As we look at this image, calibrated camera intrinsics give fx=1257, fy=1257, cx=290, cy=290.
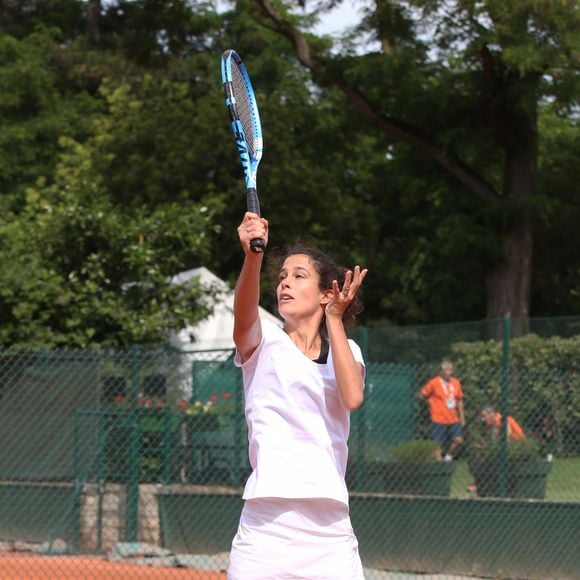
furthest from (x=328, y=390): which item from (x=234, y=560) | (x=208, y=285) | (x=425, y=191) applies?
(x=425, y=191)

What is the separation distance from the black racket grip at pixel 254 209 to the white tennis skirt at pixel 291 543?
756 millimetres

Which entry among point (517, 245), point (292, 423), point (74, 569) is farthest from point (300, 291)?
point (517, 245)

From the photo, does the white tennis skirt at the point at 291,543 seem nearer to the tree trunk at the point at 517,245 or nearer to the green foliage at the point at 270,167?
the green foliage at the point at 270,167

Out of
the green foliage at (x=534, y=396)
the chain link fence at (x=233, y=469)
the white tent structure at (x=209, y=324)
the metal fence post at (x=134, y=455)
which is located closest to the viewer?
the chain link fence at (x=233, y=469)

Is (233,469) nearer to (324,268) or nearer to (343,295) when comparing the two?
(324,268)

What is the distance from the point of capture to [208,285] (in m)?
13.5

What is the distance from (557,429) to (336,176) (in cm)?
1484

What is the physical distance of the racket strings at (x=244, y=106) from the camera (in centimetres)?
441

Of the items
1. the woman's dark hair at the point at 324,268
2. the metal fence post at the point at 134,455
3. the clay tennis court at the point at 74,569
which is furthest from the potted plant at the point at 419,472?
the woman's dark hair at the point at 324,268

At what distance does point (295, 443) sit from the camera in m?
3.69

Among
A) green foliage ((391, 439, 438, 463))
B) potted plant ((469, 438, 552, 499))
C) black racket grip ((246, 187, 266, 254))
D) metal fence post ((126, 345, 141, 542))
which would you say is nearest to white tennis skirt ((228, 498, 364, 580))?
black racket grip ((246, 187, 266, 254))

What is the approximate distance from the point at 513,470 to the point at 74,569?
3.47m

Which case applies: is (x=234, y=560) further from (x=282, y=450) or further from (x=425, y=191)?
(x=425, y=191)

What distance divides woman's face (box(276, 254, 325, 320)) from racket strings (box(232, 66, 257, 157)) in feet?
2.06
